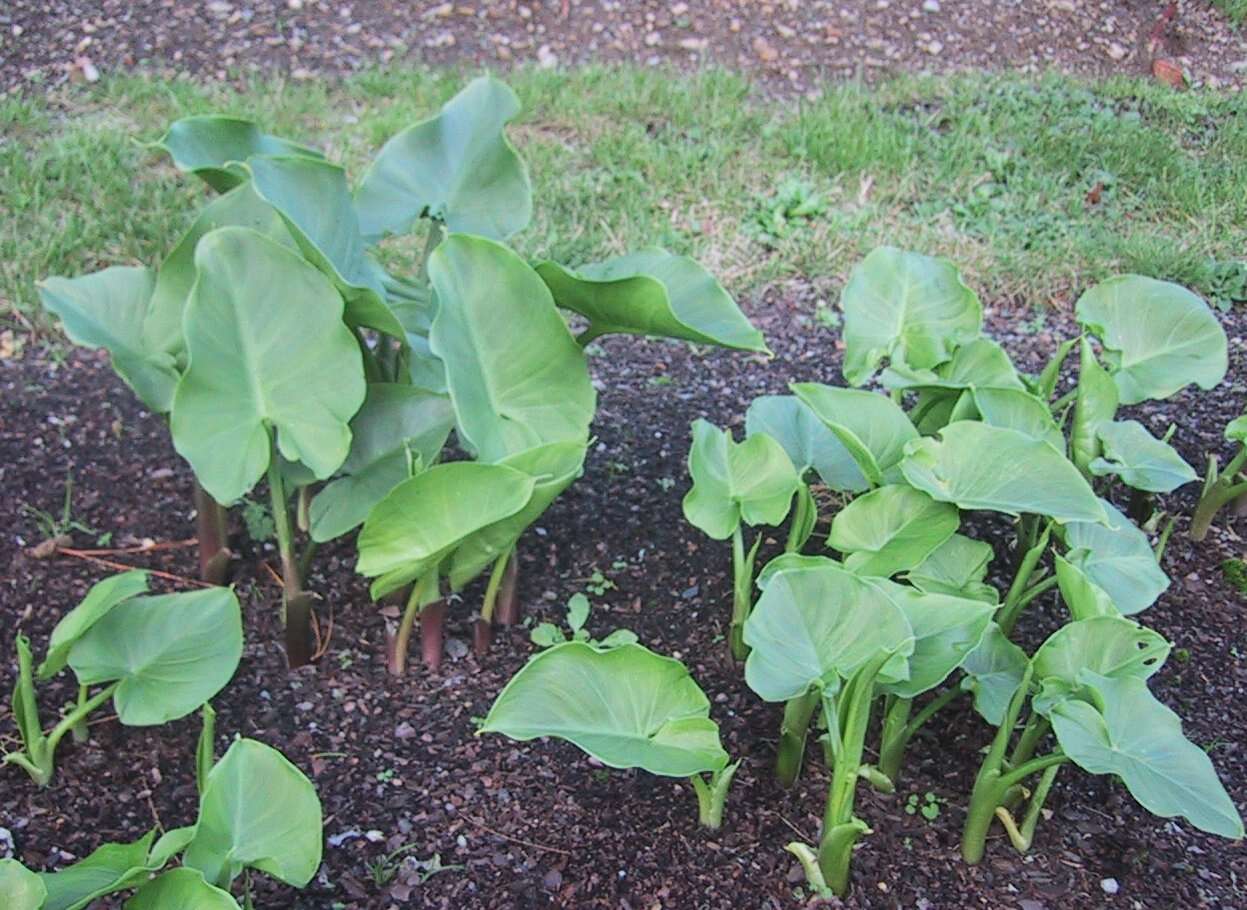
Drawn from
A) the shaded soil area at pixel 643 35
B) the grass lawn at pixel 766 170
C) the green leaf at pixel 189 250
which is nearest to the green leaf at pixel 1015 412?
the green leaf at pixel 189 250

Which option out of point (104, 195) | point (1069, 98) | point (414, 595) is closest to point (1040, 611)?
point (414, 595)

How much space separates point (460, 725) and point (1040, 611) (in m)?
0.96

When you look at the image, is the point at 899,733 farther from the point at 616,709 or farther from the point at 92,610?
the point at 92,610

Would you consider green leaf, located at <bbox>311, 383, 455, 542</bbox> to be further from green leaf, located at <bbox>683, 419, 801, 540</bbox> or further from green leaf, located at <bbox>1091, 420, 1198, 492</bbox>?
green leaf, located at <bbox>1091, 420, 1198, 492</bbox>

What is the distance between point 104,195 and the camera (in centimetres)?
320

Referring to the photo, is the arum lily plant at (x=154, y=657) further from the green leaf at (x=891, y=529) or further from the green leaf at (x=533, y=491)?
the green leaf at (x=891, y=529)

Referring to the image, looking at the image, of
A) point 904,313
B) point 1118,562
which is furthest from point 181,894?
point 904,313

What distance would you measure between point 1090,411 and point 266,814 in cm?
134

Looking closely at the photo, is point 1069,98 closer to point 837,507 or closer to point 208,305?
point 837,507

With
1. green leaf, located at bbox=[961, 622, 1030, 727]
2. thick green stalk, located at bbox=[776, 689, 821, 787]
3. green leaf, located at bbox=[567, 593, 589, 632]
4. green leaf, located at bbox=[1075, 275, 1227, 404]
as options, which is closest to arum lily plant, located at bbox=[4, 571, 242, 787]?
green leaf, located at bbox=[567, 593, 589, 632]

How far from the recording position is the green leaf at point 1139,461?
195cm

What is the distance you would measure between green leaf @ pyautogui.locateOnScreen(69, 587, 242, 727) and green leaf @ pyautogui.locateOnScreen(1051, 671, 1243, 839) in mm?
1084

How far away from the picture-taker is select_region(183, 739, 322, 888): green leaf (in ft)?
4.80

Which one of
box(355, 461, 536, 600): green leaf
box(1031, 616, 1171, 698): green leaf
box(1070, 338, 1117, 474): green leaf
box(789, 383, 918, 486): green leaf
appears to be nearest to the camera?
box(1031, 616, 1171, 698): green leaf
